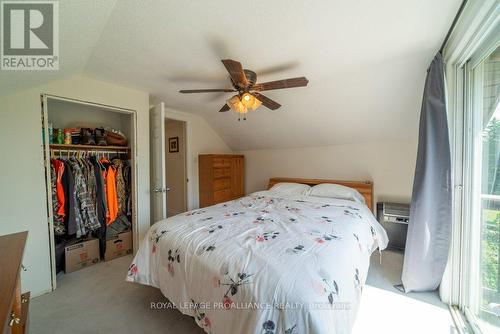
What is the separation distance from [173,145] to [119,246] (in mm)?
2102

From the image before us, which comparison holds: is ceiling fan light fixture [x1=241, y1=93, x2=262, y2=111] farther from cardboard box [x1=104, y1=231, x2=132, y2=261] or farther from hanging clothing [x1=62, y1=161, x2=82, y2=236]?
cardboard box [x1=104, y1=231, x2=132, y2=261]

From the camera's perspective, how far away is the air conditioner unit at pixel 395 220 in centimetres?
265

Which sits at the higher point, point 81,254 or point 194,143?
point 194,143

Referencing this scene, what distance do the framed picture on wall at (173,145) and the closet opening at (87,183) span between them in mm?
1151

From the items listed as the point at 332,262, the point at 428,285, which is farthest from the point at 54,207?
the point at 428,285

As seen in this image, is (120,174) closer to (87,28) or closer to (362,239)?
(87,28)

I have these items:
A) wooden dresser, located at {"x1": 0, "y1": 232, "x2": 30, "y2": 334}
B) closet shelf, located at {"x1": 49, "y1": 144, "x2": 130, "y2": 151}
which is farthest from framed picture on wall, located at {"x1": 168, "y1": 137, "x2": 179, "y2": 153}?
wooden dresser, located at {"x1": 0, "y1": 232, "x2": 30, "y2": 334}

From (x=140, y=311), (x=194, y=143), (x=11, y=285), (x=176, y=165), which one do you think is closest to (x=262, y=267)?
(x=11, y=285)

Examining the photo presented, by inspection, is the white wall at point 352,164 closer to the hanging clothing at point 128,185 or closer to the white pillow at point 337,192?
the white pillow at point 337,192

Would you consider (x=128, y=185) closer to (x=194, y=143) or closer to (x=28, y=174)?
(x=28, y=174)

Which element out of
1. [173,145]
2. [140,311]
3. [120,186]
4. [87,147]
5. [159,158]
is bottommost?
[140,311]

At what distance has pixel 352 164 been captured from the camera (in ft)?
10.7

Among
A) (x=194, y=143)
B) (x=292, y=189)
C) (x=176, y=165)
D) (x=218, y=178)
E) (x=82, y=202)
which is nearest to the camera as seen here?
(x=82, y=202)

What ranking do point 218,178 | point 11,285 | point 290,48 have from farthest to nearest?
point 218,178 < point 290,48 < point 11,285
